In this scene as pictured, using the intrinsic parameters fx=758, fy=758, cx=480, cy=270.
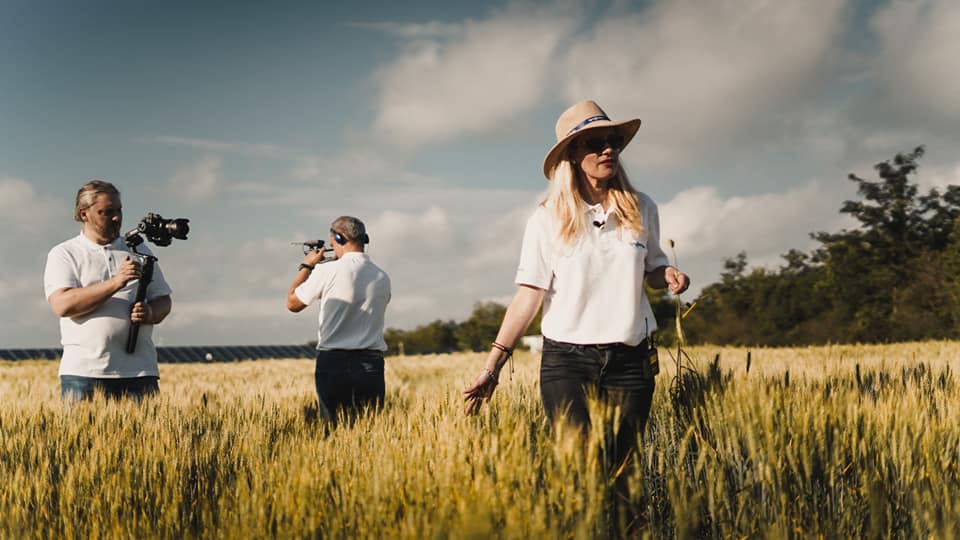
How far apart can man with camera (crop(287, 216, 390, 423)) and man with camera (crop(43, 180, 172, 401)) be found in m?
1.13

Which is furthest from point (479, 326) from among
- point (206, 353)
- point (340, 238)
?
point (340, 238)

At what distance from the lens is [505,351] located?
130 inches

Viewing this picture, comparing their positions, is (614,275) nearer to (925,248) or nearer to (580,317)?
(580,317)

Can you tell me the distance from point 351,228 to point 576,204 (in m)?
2.71

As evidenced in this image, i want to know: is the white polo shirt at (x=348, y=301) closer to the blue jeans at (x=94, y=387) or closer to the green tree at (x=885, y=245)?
the blue jeans at (x=94, y=387)

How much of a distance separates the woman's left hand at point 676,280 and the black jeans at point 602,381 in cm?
30

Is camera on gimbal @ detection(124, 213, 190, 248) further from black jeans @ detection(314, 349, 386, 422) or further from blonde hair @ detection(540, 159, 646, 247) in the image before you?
blonde hair @ detection(540, 159, 646, 247)

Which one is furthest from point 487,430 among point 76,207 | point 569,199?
point 76,207

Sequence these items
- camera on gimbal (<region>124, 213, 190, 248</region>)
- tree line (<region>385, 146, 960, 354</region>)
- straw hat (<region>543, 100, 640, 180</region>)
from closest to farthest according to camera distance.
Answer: straw hat (<region>543, 100, 640, 180</region>) < camera on gimbal (<region>124, 213, 190, 248</region>) < tree line (<region>385, 146, 960, 354</region>)

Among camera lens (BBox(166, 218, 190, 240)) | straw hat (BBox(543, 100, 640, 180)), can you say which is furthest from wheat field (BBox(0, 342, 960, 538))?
camera lens (BBox(166, 218, 190, 240))

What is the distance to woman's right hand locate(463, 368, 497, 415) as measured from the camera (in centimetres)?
328

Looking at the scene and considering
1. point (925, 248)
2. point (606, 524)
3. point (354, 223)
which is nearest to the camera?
point (606, 524)

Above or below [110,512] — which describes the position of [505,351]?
above

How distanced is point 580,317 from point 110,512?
6.39ft
